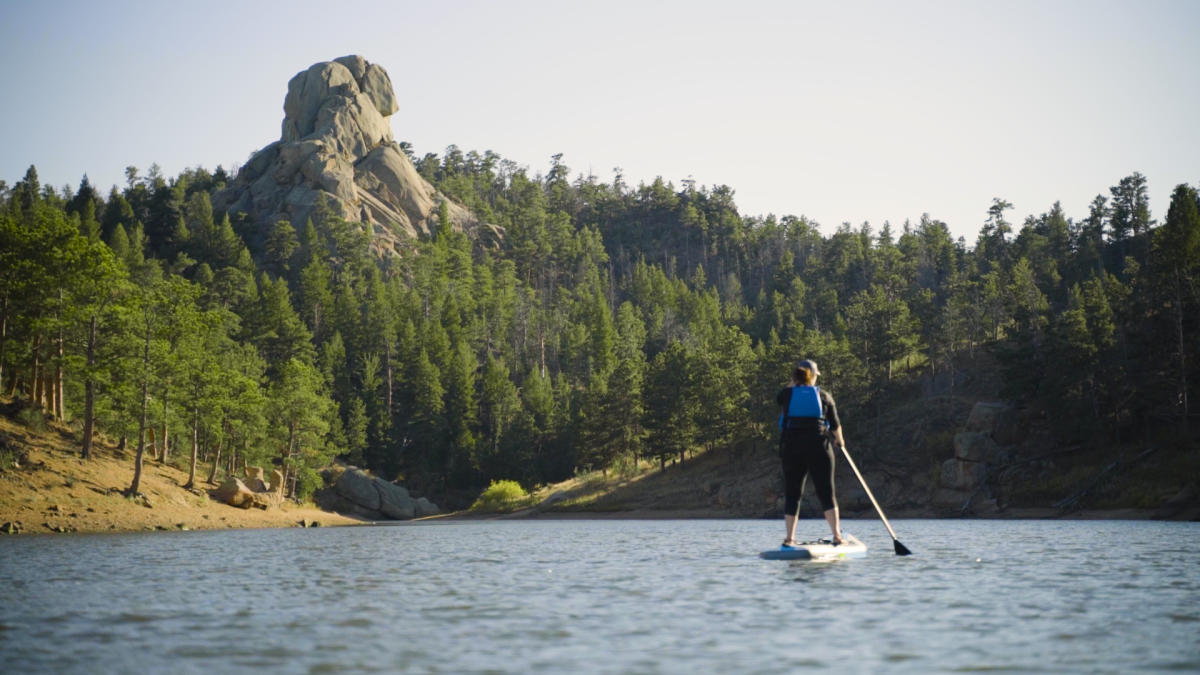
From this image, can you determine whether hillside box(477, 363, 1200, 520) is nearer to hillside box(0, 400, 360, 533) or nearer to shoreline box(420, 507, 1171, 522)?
shoreline box(420, 507, 1171, 522)

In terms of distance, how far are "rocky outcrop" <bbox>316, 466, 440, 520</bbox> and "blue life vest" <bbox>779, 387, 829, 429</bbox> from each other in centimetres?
7452

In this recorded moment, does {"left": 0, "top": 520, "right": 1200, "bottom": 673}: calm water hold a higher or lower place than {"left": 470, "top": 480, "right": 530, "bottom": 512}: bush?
higher

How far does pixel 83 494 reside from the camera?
142ft

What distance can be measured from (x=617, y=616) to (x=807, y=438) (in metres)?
7.59

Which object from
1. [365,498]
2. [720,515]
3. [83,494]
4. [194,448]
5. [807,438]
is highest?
[194,448]

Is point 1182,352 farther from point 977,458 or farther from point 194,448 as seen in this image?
point 194,448

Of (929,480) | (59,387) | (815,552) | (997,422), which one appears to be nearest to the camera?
(815,552)

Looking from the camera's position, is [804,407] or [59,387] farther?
[59,387]

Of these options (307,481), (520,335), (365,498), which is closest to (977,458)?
(307,481)

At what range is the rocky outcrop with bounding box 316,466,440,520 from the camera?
86938mm

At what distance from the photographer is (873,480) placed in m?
75.9

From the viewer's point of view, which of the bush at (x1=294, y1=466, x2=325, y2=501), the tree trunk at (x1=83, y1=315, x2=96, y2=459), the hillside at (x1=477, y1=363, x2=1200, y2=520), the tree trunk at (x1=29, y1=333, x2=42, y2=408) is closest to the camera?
the tree trunk at (x1=83, y1=315, x2=96, y2=459)

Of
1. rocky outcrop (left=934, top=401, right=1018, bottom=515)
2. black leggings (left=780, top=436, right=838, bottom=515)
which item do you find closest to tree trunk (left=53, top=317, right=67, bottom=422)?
black leggings (left=780, top=436, right=838, bottom=515)

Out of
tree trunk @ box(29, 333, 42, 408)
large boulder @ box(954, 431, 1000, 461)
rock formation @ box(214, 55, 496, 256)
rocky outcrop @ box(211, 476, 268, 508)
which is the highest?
rock formation @ box(214, 55, 496, 256)
